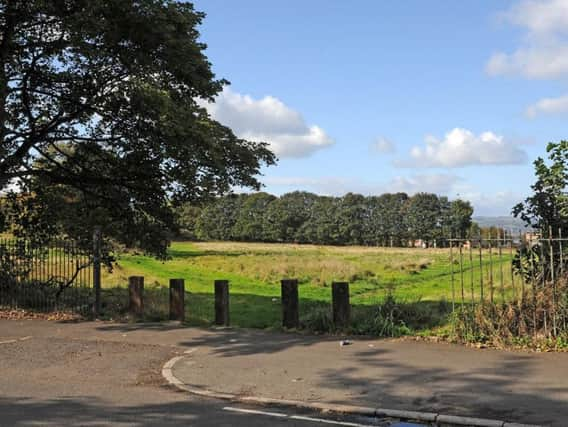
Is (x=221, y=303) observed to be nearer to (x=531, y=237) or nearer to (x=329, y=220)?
(x=531, y=237)

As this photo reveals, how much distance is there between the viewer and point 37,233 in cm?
1691

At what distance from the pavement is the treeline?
111774mm

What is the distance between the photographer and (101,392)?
311 inches

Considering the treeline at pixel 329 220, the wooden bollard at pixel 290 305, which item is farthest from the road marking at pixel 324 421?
the treeline at pixel 329 220

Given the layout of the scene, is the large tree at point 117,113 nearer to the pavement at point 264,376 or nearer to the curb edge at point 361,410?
the pavement at point 264,376

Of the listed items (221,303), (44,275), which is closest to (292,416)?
(221,303)

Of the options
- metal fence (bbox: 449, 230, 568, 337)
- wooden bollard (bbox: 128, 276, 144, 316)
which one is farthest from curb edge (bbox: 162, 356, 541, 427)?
wooden bollard (bbox: 128, 276, 144, 316)

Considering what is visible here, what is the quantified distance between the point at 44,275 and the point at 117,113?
16.5ft

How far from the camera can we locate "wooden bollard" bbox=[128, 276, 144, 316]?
563 inches

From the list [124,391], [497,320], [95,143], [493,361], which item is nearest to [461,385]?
[493,361]

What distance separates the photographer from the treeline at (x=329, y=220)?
418ft

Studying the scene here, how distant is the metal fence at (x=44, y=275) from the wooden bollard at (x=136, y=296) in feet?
5.38

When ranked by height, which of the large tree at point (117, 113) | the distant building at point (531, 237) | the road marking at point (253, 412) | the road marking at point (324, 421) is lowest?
the road marking at point (324, 421)

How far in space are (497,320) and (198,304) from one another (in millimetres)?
11908
